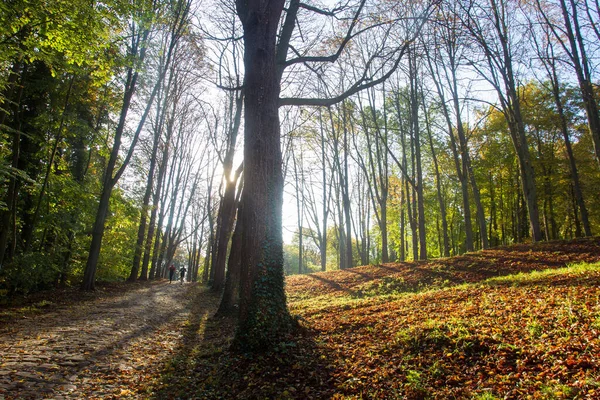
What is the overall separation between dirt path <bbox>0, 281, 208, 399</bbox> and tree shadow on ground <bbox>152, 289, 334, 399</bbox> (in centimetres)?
33

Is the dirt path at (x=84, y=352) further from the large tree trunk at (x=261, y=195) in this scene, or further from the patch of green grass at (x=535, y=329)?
the patch of green grass at (x=535, y=329)

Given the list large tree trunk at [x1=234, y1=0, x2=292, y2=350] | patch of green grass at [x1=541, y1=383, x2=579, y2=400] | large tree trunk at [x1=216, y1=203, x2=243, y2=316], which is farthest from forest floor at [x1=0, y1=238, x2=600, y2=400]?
large tree trunk at [x1=216, y1=203, x2=243, y2=316]

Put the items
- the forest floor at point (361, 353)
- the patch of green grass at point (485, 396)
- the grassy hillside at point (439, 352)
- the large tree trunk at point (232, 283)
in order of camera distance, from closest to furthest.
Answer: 1. the patch of green grass at point (485, 396)
2. the grassy hillside at point (439, 352)
3. the forest floor at point (361, 353)
4. the large tree trunk at point (232, 283)

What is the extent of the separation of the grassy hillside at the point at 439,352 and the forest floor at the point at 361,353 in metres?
0.02

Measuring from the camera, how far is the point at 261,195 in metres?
5.31

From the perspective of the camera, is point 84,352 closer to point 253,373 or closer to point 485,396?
point 253,373

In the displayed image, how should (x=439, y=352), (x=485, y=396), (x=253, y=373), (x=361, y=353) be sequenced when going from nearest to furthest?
1. (x=485, y=396)
2. (x=439, y=352)
3. (x=253, y=373)
4. (x=361, y=353)

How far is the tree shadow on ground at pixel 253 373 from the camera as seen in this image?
3746mm

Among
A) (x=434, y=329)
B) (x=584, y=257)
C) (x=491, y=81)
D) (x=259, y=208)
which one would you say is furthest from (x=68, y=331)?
(x=491, y=81)

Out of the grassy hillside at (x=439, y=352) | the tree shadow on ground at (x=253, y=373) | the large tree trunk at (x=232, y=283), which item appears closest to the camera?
the grassy hillside at (x=439, y=352)

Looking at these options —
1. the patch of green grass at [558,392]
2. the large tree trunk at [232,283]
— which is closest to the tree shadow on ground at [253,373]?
the patch of green grass at [558,392]

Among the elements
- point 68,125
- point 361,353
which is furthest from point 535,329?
point 68,125

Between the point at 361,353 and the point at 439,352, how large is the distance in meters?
1.01

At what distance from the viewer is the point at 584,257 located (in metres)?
8.93
